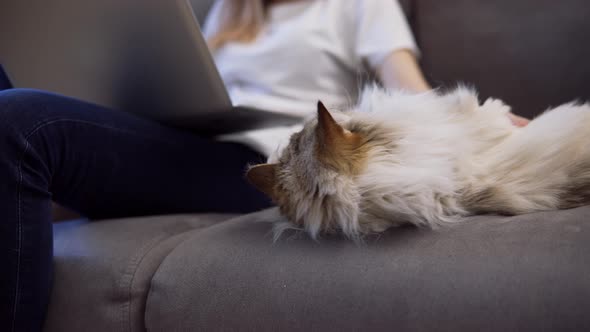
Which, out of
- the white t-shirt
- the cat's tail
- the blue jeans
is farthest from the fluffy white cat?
the white t-shirt

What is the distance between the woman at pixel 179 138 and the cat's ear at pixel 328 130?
11.6 inches

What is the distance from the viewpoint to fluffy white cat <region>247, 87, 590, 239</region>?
0.65 meters

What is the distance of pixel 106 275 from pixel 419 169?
550 mm

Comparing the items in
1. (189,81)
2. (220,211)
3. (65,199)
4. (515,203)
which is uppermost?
(189,81)

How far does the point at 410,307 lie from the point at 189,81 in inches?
24.2

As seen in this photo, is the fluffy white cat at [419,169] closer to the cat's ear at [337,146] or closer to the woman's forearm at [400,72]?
the cat's ear at [337,146]

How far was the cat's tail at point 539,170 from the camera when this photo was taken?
66 cm

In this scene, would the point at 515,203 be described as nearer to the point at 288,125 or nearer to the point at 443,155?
the point at 443,155

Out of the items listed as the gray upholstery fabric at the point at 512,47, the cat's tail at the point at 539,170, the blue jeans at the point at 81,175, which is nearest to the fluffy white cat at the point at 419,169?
the cat's tail at the point at 539,170

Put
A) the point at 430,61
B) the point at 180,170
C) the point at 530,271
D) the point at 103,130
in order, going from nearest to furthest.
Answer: the point at 530,271 → the point at 103,130 → the point at 180,170 → the point at 430,61

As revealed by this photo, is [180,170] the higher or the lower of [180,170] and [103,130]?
the lower

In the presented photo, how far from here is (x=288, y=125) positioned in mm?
1127

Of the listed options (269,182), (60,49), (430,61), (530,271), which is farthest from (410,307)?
(430,61)

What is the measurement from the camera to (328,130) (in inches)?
24.8
